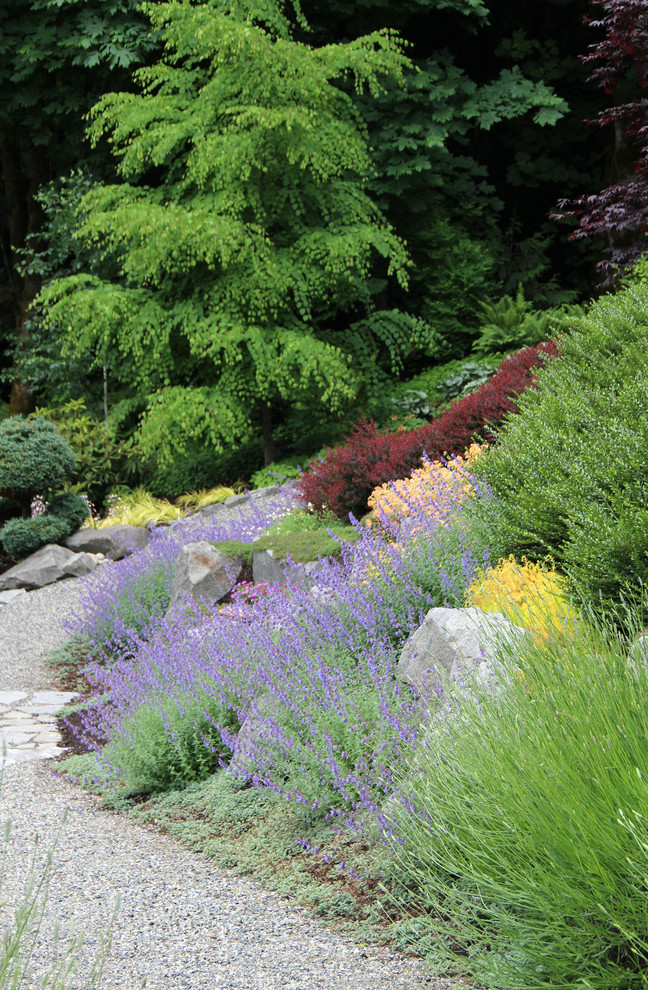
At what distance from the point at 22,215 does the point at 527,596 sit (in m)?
14.5

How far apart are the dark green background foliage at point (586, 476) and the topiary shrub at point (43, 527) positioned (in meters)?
6.08

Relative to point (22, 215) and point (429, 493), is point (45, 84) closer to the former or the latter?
point (22, 215)

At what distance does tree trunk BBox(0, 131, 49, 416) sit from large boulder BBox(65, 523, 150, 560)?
5252mm

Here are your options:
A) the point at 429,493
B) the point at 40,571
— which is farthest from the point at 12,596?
the point at 429,493

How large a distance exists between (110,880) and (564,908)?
163 centimetres

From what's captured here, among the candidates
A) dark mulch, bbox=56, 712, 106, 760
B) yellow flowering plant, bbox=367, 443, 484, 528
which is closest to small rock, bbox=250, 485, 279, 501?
yellow flowering plant, bbox=367, 443, 484, 528

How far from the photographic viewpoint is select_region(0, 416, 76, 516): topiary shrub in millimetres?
9820

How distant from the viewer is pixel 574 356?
19.9ft

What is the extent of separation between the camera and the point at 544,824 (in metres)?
2.00

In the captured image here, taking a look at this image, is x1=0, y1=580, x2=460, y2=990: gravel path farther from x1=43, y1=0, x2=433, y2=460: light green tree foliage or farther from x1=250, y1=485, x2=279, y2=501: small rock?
x1=43, y1=0, x2=433, y2=460: light green tree foliage

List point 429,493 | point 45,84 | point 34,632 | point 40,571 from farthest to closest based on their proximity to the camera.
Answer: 1. point 45,84
2. point 40,571
3. point 34,632
4. point 429,493


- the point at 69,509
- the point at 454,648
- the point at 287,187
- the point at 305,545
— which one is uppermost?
the point at 287,187

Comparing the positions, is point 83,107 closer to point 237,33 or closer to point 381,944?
point 237,33

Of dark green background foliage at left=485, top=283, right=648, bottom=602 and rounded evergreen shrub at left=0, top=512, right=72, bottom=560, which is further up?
dark green background foliage at left=485, top=283, right=648, bottom=602
